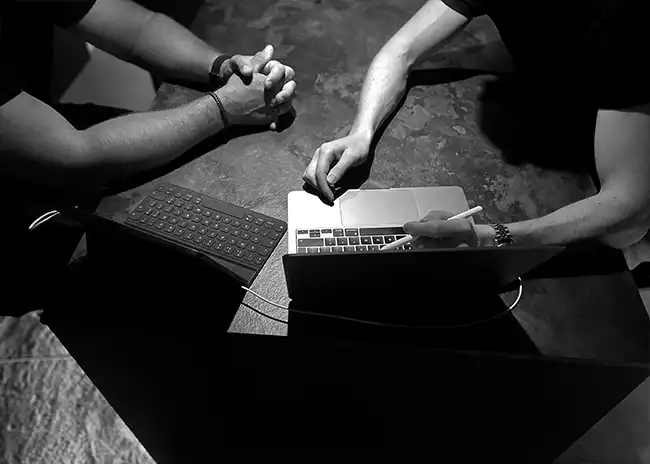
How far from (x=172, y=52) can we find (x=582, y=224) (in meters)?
0.93

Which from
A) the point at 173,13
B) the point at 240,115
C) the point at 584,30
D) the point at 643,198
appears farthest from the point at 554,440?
the point at 173,13

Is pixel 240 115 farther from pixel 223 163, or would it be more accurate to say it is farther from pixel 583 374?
pixel 583 374

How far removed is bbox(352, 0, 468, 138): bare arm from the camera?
1153 mm

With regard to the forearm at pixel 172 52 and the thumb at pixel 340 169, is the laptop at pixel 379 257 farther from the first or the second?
the forearm at pixel 172 52

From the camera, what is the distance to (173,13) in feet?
4.75

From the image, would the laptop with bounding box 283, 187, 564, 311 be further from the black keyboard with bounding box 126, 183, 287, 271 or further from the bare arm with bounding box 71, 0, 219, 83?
the bare arm with bounding box 71, 0, 219, 83

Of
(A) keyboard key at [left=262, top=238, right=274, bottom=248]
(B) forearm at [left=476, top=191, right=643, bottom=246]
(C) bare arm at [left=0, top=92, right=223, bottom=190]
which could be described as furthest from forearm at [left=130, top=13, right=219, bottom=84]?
(B) forearm at [left=476, top=191, right=643, bottom=246]

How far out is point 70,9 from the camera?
1.21 meters

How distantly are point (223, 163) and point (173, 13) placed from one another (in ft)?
2.01

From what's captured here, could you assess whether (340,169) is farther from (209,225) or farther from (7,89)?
(7,89)

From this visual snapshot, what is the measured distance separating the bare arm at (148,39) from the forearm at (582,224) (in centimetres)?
73

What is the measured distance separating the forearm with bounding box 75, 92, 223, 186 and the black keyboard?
0.24 feet

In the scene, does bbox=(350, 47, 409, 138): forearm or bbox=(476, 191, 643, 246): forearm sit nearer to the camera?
bbox=(476, 191, 643, 246): forearm

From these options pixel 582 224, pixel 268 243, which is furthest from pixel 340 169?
pixel 582 224
